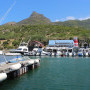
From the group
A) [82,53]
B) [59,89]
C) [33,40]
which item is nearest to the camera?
[59,89]

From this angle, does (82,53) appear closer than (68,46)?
Yes

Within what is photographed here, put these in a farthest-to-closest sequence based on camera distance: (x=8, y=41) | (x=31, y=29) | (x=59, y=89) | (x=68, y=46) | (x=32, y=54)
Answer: (x=31, y=29), (x=8, y=41), (x=68, y=46), (x=32, y=54), (x=59, y=89)

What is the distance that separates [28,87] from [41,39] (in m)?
119

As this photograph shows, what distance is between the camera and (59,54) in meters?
99.1

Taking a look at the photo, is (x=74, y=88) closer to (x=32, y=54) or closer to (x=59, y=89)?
(x=59, y=89)

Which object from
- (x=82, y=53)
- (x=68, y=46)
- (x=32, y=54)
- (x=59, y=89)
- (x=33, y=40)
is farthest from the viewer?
(x=33, y=40)

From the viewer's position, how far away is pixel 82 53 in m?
94.8

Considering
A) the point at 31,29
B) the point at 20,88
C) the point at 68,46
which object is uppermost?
the point at 31,29

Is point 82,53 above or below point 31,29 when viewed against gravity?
below

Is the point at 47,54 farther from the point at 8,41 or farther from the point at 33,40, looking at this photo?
the point at 8,41

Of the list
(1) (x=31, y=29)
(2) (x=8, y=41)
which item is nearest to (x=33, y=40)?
(2) (x=8, y=41)

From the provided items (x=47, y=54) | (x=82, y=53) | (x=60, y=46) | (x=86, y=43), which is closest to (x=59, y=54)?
(x=47, y=54)

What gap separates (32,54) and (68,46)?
29889mm

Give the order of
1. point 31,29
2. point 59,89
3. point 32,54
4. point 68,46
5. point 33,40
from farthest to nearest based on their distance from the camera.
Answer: point 31,29 < point 33,40 < point 68,46 < point 32,54 < point 59,89
